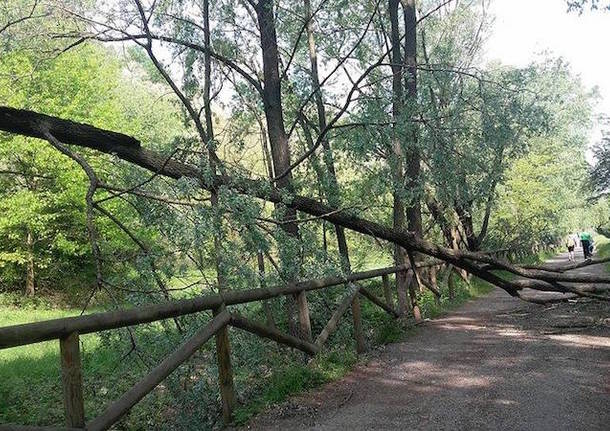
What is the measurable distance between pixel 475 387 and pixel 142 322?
346 cm

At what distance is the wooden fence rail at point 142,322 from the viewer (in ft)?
9.99

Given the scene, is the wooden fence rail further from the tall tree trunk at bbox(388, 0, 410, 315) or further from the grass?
the tall tree trunk at bbox(388, 0, 410, 315)

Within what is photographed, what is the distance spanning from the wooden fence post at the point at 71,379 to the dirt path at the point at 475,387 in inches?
69.6

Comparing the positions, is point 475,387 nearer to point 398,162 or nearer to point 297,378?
point 297,378

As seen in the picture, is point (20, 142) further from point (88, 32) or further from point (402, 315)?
point (402, 315)

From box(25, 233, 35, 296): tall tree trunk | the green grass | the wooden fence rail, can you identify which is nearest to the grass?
the green grass

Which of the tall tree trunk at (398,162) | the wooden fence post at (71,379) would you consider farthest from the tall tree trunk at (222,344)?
the tall tree trunk at (398,162)

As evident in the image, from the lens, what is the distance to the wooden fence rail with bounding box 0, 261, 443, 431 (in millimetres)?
3046

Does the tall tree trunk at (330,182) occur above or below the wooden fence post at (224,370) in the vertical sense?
above

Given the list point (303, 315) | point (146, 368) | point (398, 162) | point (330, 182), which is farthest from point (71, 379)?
point (398, 162)

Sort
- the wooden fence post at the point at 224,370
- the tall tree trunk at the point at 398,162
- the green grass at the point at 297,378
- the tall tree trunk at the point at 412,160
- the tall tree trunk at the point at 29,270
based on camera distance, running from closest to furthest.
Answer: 1. the wooden fence post at the point at 224,370
2. the green grass at the point at 297,378
3. the tall tree trunk at the point at 398,162
4. the tall tree trunk at the point at 412,160
5. the tall tree trunk at the point at 29,270

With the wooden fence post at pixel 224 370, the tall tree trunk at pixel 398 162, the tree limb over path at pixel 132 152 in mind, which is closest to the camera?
the wooden fence post at pixel 224 370

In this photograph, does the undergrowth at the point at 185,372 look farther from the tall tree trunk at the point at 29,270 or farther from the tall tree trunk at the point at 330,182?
the tall tree trunk at the point at 29,270

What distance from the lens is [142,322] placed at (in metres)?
3.84
